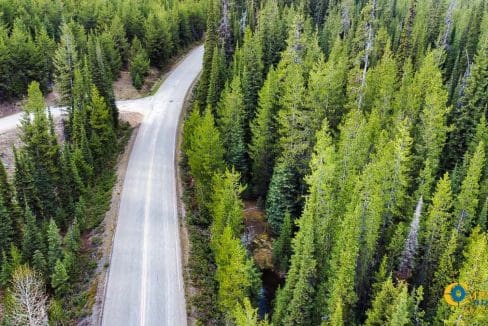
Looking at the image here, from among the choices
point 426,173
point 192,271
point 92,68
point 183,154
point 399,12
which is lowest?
point 192,271

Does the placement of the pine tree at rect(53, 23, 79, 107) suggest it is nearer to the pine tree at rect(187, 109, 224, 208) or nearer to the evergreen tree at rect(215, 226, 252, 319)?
the pine tree at rect(187, 109, 224, 208)

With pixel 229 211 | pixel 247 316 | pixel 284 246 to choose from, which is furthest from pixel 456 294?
pixel 229 211

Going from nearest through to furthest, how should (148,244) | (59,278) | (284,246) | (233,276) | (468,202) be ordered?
(233,276), (468,202), (59,278), (284,246), (148,244)

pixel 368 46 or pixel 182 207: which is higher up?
pixel 368 46

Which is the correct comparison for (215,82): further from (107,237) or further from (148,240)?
(107,237)

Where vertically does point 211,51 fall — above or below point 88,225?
above

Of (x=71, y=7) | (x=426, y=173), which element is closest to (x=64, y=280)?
(x=426, y=173)

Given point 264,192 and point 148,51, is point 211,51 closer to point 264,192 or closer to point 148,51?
point 148,51
